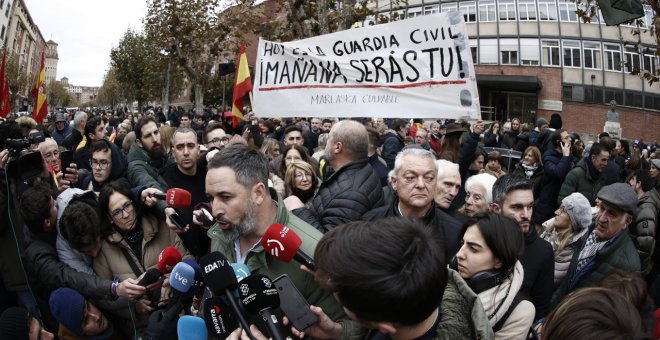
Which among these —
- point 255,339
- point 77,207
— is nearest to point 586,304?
point 255,339

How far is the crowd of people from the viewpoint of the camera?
1488 millimetres

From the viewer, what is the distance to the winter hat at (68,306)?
2893mm

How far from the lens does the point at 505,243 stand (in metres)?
2.38

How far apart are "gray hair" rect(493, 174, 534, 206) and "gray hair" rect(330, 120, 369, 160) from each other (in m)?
0.99

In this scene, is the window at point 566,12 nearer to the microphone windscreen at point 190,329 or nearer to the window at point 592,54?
the window at point 592,54

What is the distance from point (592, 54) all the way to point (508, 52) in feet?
18.9

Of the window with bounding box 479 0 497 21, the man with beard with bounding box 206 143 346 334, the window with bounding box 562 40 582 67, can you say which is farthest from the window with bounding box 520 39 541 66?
the man with beard with bounding box 206 143 346 334

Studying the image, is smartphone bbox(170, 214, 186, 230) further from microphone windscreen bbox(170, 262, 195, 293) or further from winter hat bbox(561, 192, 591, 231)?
winter hat bbox(561, 192, 591, 231)

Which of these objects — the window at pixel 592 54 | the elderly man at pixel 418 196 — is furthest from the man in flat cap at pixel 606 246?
the window at pixel 592 54

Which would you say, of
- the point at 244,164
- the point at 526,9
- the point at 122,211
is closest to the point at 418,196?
the point at 244,164

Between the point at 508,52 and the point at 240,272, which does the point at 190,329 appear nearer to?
the point at 240,272

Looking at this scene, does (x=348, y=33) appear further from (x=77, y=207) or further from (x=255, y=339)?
(x=255, y=339)

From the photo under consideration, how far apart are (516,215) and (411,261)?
2.15 metres

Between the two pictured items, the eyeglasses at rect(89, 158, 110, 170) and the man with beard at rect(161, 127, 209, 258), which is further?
the eyeglasses at rect(89, 158, 110, 170)
